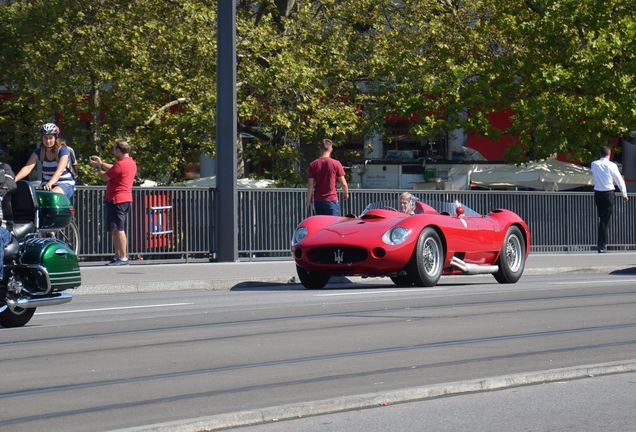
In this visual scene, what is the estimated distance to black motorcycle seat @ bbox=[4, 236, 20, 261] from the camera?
11.2 meters

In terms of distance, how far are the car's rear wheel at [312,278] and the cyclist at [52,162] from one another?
10.1 feet

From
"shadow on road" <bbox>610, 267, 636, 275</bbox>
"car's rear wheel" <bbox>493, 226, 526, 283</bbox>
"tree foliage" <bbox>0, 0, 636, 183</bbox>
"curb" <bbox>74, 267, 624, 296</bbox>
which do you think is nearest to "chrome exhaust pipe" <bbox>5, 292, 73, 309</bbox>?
"curb" <bbox>74, 267, 624, 296</bbox>

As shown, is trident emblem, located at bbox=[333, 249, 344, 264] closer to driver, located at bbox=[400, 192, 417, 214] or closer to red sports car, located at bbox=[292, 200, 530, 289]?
red sports car, located at bbox=[292, 200, 530, 289]

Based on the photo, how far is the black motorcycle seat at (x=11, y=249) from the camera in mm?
11172

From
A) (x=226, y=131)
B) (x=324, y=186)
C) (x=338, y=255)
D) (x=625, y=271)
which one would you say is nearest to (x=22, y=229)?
(x=338, y=255)

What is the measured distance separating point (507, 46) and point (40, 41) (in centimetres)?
1323

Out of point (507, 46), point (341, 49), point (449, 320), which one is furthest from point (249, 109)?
point (449, 320)

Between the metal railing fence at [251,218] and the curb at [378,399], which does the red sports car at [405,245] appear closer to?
the metal railing fence at [251,218]

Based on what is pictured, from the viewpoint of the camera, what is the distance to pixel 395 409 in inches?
286

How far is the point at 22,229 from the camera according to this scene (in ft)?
38.2

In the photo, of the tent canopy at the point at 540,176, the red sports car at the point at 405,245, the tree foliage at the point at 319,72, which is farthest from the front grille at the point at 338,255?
the tent canopy at the point at 540,176

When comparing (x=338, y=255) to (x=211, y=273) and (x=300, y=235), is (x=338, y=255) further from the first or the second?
(x=211, y=273)

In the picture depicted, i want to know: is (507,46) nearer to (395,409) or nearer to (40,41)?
(40,41)

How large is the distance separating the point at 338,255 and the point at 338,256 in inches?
0.5
